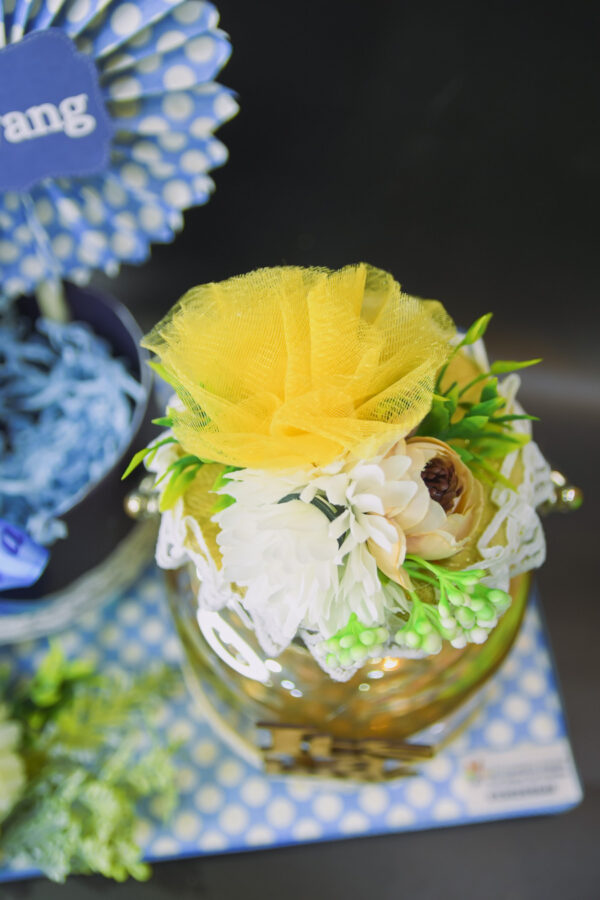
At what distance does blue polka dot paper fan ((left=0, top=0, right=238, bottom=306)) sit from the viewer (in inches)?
15.8

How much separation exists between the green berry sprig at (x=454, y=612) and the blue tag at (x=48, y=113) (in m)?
0.29

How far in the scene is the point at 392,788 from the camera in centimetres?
54

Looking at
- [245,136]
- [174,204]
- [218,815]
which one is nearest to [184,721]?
[218,815]

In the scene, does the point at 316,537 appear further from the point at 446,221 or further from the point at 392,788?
the point at 446,221

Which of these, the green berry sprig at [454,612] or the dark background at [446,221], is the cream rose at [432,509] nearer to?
the green berry sprig at [454,612]

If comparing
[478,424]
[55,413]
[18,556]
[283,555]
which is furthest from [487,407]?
[55,413]

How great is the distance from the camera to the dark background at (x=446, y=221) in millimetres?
565

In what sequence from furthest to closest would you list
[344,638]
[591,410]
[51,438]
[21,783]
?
[591,410] → [51,438] → [21,783] → [344,638]

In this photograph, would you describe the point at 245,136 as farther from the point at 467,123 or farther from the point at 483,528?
the point at 483,528

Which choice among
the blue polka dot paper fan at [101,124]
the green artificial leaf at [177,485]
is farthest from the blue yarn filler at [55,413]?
the green artificial leaf at [177,485]

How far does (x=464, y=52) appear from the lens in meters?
0.65

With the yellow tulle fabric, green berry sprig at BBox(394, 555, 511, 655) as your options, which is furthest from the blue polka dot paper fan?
green berry sprig at BBox(394, 555, 511, 655)

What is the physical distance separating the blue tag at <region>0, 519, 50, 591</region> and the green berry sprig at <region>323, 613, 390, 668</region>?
7.7 inches

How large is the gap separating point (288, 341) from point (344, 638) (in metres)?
0.11
